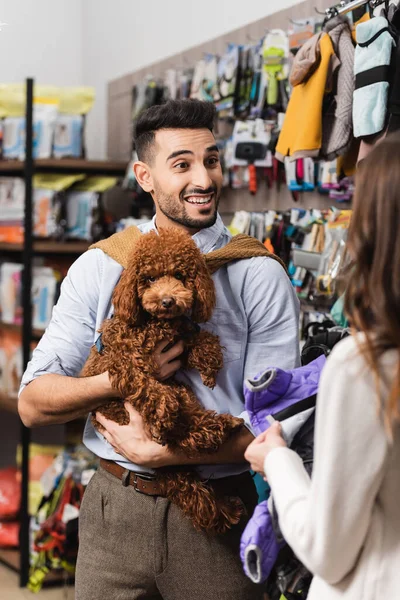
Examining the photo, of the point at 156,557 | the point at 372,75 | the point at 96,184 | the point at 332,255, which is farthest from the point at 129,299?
the point at 96,184

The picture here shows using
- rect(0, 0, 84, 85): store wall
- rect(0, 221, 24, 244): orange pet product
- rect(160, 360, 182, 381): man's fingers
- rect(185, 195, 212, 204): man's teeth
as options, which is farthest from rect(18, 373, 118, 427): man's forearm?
rect(0, 0, 84, 85): store wall

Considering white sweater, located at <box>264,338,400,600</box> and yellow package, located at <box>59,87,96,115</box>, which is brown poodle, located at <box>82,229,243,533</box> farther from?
yellow package, located at <box>59,87,96,115</box>

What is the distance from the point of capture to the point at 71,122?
4.18 m

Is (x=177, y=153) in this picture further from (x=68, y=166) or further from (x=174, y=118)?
(x=68, y=166)

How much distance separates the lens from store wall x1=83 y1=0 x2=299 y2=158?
3953 millimetres

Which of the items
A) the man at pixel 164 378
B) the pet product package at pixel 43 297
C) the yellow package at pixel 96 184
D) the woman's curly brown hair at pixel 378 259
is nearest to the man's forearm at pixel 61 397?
the man at pixel 164 378

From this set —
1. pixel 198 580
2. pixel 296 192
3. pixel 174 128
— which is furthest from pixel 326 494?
pixel 296 192

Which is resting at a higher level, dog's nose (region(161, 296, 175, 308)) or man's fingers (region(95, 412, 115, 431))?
dog's nose (region(161, 296, 175, 308))

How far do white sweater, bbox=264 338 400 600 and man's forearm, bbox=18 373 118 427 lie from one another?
2.01 feet

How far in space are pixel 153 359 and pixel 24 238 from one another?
2390 millimetres

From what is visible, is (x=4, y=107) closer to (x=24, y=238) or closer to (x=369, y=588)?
(x=24, y=238)

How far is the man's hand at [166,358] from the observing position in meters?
1.64

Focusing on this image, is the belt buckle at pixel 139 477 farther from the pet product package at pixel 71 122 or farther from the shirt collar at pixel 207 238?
the pet product package at pixel 71 122

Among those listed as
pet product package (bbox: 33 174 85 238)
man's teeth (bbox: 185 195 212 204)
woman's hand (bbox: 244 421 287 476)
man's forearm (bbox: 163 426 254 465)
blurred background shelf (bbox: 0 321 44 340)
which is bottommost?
blurred background shelf (bbox: 0 321 44 340)
